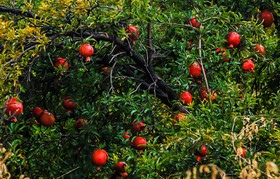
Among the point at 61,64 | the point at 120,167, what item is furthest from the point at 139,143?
the point at 61,64

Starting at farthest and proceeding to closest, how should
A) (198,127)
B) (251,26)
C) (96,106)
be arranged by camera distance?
(251,26) < (96,106) < (198,127)

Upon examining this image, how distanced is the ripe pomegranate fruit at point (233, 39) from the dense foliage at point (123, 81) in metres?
0.06

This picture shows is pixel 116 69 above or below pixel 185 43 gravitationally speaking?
below

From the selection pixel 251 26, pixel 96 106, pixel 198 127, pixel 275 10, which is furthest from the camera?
pixel 275 10

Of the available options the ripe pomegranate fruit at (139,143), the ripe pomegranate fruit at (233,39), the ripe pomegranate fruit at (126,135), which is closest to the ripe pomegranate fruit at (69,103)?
the ripe pomegranate fruit at (126,135)

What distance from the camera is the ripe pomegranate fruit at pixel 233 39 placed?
359 cm

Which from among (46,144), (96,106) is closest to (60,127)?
(46,144)

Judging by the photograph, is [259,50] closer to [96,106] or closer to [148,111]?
[148,111]

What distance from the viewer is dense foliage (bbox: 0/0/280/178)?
2.97 m

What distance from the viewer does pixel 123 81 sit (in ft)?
13.2

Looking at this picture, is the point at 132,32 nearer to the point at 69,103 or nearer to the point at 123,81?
the point at 123,81

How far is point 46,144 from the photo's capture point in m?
3.82

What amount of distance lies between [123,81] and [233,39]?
1162mm

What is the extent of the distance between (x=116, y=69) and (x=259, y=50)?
1409mm
